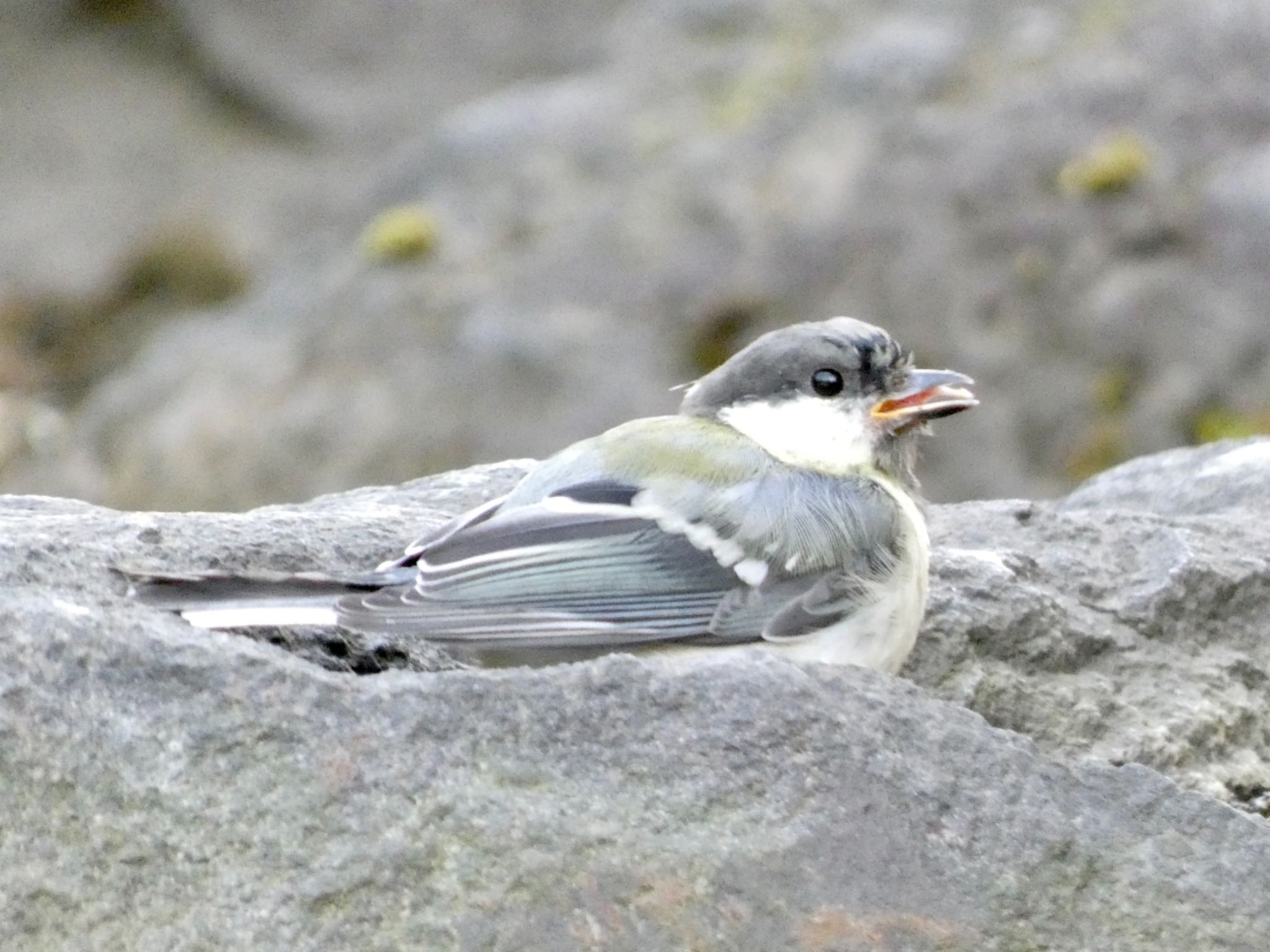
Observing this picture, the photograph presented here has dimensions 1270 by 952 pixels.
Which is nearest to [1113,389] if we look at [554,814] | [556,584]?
[556,584]

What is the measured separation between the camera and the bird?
9.96 ft

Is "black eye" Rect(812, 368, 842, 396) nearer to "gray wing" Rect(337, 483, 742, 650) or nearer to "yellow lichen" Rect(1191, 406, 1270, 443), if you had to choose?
"gray wing" Rect(337, 483, 742, 650)

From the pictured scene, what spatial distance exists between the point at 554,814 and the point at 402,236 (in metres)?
6.34

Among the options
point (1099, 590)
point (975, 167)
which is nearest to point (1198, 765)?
point (1099, 590)

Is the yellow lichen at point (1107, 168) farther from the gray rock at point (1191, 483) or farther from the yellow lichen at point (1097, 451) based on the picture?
the gray rock at point (1191, 483)

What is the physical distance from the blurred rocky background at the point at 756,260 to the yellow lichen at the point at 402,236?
0.06 ft

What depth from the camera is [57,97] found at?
1119 centimetres

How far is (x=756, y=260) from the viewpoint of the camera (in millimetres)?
7855

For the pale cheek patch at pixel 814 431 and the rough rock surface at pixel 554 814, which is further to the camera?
the pale cheek patch at pixel 814 431

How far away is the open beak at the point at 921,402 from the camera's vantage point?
12.1ft

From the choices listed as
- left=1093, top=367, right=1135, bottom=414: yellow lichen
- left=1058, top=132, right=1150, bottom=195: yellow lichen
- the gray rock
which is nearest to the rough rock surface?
the gray rock

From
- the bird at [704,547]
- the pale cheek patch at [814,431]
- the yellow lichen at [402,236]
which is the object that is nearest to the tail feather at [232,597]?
the bird at [704,547]

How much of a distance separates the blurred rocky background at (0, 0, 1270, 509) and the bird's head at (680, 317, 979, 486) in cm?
343

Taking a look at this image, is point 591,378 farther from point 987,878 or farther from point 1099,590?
point 987,878
